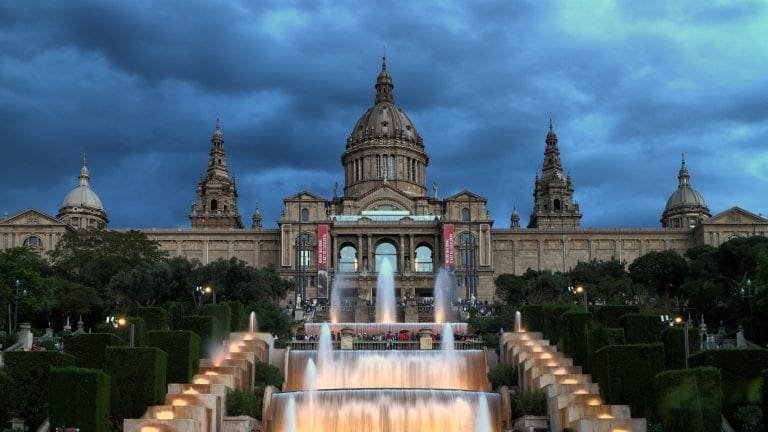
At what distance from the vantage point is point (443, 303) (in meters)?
A: 86.5

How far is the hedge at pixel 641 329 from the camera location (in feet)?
155

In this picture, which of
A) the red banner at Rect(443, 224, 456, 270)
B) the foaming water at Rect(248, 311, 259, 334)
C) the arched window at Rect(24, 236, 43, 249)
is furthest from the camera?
the arched window at Rect(24, 236, 43, 249)

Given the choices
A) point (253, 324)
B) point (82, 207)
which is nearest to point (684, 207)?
point (82, 207)

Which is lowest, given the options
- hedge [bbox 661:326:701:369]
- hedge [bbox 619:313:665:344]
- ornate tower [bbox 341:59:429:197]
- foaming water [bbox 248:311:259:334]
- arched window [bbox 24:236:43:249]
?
hedge [bbox 661:326:701:369]

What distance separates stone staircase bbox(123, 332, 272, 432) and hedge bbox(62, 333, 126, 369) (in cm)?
316

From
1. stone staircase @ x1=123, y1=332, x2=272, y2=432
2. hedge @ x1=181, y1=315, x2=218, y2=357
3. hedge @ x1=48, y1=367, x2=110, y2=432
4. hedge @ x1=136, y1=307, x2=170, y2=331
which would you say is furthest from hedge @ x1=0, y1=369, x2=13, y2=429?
hedge @ x1=136, y1=307, x2=170, y2=331

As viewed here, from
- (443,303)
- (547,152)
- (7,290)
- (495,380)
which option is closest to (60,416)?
(495,380)

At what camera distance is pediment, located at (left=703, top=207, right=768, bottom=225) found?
117 metres

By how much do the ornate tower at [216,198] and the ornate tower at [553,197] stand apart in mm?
41611

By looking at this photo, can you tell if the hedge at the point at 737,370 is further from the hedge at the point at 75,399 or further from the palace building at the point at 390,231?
the palace building at the point at 390,231

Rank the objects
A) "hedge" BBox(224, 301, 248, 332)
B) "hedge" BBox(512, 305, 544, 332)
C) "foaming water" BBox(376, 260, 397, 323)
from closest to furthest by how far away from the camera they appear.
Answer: "hedge" BBox(512, 305, 544, 332)
"hedge" BBox(224, 301, 248, 332)
"foaming water" BBox(376, 260, 397, 323)

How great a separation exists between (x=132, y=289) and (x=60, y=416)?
4633 cm

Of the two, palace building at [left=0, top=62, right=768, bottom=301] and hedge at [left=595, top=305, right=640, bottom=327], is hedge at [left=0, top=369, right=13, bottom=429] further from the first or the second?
palace building at [left=0, top=62, right=768, bottom=301]

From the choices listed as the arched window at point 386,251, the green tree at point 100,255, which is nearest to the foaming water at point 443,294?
the arched window at point 386,251
